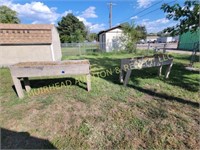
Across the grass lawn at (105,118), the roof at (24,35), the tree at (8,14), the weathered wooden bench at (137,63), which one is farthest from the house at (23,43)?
the tree at (8,14)

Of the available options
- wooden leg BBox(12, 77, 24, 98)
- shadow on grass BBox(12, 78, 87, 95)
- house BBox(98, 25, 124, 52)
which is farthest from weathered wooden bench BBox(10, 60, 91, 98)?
house BBox(98, 25, 124, 52)

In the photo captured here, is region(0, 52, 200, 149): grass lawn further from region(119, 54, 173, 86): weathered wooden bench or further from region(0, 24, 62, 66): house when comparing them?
region(0, 24, 62, 66): house

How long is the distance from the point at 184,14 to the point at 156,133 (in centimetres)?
396

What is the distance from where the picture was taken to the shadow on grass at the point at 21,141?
7.40 ft

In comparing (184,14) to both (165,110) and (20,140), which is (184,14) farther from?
(20,140)

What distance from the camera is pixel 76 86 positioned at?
15.9 ft

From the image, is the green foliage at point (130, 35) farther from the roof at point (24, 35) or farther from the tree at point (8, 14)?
the tree at point (8, 14)

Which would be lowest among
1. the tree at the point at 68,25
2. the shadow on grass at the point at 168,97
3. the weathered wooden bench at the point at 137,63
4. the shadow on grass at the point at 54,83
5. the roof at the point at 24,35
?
the shadow on grass at the point at 168,97

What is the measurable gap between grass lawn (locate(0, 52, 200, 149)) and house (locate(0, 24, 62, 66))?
16.2 feet

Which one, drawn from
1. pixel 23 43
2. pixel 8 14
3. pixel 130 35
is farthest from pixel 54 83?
pixel 8 14

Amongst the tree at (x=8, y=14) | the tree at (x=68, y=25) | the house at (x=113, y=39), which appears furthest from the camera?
the tree at (x=68, y=25)

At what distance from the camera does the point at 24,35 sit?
350 inches

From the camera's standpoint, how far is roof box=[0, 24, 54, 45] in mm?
8677

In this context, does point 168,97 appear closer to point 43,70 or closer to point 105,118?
point 105,118
